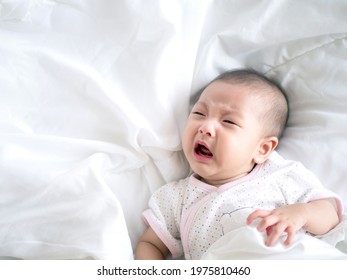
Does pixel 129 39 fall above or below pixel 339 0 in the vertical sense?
below

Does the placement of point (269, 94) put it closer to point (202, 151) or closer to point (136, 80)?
point (202, 151)

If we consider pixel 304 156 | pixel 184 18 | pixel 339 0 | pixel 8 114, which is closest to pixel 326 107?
pixel 304 156

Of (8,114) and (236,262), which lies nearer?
(236,262)

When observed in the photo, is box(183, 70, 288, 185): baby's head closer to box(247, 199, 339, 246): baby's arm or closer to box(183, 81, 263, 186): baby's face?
box(183, 81, 263, 186): baby's face

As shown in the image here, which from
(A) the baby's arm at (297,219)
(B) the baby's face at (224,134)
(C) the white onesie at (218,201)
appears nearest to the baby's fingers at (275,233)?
(A) the baby's arm at (297,219)

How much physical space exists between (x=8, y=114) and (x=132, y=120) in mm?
296

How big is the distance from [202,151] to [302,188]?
25 centimetres

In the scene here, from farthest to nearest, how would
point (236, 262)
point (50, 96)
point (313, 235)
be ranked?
point (50, 96) < point (313, 235) < point (236, 262)

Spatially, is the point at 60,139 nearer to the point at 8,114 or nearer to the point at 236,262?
the point at 8,114

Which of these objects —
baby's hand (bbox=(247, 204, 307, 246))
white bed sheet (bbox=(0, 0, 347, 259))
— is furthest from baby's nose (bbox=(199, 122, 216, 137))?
baby's hand (bbox=(247, 204, 307, 246))

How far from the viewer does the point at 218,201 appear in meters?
1.07

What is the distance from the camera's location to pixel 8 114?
3.61 ft

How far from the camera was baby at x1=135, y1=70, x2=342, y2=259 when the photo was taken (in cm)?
105

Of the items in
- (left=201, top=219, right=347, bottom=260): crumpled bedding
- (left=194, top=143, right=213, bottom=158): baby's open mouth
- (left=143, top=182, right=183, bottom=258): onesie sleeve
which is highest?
(left=194, top=143, right=213, bottom=158): baby's open mouth
